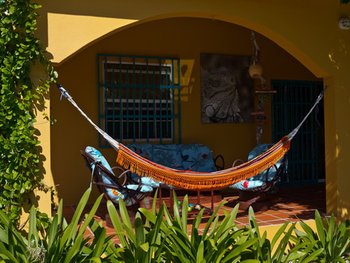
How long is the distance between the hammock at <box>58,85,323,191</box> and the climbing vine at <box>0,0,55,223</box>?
1.61 feet

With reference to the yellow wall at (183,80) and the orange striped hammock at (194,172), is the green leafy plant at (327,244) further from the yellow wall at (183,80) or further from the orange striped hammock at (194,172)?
the yellow wall at (183,80)

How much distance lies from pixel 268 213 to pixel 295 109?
120 inches

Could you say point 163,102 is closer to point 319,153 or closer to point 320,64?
point 320,64

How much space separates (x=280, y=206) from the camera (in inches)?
237

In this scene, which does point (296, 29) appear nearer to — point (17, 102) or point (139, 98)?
point (139, 98)

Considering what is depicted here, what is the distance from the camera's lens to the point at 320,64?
Answer: 512cm

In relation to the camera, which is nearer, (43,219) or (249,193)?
(43,219)

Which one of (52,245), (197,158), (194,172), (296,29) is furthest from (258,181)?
(52,245)

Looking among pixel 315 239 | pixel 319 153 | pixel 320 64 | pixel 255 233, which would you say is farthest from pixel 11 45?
pixel 319 153

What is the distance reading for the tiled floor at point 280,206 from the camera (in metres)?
5.20

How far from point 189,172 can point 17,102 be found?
1.85 metres

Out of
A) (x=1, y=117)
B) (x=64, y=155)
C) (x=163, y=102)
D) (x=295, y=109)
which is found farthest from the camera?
(x=295, y=109)

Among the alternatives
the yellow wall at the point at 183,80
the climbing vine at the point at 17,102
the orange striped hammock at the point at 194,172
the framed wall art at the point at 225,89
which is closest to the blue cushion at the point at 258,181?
the orange striped hammock at the point at 194,172

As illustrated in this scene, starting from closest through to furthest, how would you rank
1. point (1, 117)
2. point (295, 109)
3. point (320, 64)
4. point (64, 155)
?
point (1, 117), point (320, 64), point (64, 155), point (295, 109)
